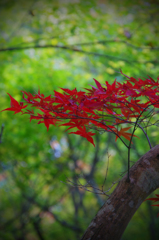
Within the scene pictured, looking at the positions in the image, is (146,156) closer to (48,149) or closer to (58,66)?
(48,149)

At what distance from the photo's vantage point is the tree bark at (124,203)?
0.59 m

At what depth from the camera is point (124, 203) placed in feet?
1.99

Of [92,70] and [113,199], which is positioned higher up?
[92,70]

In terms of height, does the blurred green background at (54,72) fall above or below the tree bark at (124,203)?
above

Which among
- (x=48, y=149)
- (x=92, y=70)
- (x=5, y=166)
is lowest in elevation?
(x=48, y=149)

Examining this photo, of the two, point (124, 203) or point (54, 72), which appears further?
point (54, 72)

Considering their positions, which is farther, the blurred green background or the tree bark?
the blurred green background

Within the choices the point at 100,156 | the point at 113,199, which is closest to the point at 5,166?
the point at 100,156

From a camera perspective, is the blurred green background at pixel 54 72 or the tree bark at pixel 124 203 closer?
the tree bark at pixel 124 203

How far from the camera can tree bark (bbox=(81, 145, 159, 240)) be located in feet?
1.94

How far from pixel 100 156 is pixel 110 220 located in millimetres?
2837

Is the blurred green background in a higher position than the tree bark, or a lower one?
higher

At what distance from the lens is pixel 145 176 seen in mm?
638

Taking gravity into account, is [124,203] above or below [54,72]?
below
